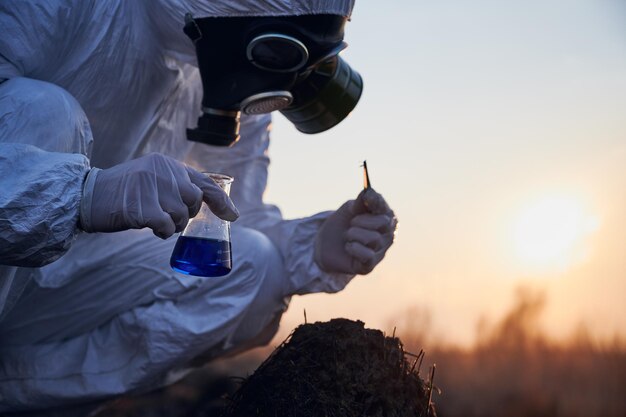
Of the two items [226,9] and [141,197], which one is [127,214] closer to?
[141,197]

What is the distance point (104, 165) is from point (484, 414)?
5.18 ft

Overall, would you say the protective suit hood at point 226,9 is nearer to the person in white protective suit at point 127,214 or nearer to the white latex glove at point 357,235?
the person in white protective suit at point 127,214

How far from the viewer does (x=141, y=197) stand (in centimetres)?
146

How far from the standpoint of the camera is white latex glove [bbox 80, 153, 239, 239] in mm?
1443

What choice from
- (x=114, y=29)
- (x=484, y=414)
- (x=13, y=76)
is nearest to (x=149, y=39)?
(x=114, y=29)

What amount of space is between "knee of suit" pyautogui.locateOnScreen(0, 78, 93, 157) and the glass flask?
0.41m

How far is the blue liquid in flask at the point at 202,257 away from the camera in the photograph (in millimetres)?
1546

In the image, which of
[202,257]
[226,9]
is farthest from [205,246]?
[226,9]

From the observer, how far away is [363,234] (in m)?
2.15

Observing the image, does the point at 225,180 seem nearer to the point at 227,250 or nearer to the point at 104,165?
the point at 227,250

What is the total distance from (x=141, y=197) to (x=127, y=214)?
0.15 ft

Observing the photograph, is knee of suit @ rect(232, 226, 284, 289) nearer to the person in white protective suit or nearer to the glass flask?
the person in white protective suit

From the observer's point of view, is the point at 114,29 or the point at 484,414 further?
the point at 484,414

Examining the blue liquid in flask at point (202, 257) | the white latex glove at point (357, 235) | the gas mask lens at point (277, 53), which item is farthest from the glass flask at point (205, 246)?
the white latex glove at point (357, 235)
